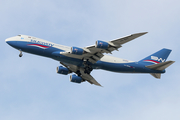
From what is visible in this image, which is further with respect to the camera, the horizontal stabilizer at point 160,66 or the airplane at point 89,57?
the horizontal stabilizer at point 160,66

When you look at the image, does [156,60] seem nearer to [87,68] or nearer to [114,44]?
[114,44]

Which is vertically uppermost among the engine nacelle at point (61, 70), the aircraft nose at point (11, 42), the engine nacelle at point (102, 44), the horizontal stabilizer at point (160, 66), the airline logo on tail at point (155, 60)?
the aircraft nose at point (11, 42)

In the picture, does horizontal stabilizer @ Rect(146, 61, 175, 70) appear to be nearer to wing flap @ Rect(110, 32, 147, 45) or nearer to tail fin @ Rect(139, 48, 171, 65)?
tail fin @ Rect(139, 48, 171, 65)

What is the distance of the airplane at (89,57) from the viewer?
44781 millimetres

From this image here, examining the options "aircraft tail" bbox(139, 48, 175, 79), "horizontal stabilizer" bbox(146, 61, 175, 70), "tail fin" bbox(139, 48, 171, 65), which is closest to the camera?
"horizontal stabilizer" bbox(146, 61, 175, 70)

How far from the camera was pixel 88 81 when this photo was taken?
187ft

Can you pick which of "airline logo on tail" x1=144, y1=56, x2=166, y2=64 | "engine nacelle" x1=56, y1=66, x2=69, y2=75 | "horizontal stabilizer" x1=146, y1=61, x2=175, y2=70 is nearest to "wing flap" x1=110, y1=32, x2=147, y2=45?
"horizontal stabilizer" x1=146, y1=61, x2=175, y2=70

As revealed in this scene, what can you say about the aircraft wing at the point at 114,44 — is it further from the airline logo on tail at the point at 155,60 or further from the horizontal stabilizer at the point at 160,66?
the airline logo on tail at the point at 155,60

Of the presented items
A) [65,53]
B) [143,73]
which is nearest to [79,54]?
[65,53]

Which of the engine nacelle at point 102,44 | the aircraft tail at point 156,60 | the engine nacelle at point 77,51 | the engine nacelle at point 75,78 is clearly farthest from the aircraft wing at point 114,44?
the aircraft tail at point 156,60

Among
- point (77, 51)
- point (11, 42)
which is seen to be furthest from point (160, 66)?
point (11, 42)

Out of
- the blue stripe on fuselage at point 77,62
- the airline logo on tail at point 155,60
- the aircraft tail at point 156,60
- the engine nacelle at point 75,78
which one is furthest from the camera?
the engine nacelle at point 75,78

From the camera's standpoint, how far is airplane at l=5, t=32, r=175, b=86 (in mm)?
44781

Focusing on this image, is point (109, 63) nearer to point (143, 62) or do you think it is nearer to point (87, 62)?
point (87, 62)
